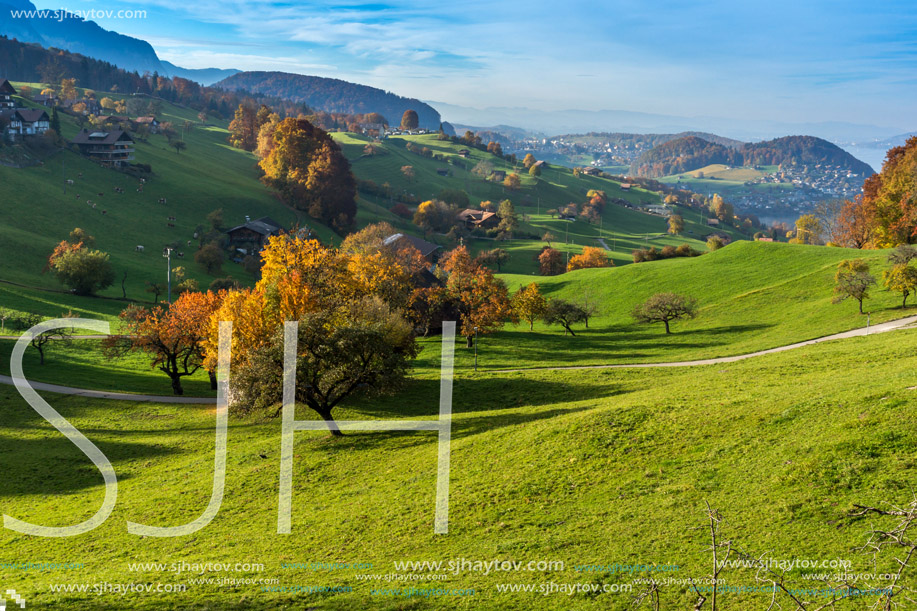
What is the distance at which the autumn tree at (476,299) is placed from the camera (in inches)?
2152

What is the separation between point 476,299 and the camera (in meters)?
57.0

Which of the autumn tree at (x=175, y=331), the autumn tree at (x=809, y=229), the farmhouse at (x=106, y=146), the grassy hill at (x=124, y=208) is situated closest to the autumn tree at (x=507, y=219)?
the grassy hill at (x=124, y=208)

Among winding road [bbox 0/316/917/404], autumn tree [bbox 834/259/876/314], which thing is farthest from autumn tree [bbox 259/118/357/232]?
autumn tree [bbox 834/259/876/314]

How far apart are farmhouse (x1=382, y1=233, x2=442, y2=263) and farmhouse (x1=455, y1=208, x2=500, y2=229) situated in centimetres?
3390

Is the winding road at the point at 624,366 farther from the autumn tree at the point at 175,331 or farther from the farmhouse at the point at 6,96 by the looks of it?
the farmhouse at the point at 6,96

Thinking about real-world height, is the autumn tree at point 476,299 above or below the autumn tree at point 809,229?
below

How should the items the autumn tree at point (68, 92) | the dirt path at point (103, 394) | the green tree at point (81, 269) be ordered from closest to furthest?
the dirt path at point (103, 394) < the green tree at point (81, 269) < the autumn tree at point (68, 92)

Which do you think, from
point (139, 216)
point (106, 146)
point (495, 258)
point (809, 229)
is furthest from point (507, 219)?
point (106, 146)

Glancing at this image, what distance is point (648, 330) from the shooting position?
5938cm

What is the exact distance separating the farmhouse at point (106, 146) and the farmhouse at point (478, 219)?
76737 millimetres

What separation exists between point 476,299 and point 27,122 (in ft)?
394

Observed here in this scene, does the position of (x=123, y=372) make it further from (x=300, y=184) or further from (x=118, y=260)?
(x=300, y=184)

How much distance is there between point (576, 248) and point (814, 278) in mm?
77970

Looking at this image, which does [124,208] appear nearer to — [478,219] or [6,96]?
[6,96]
